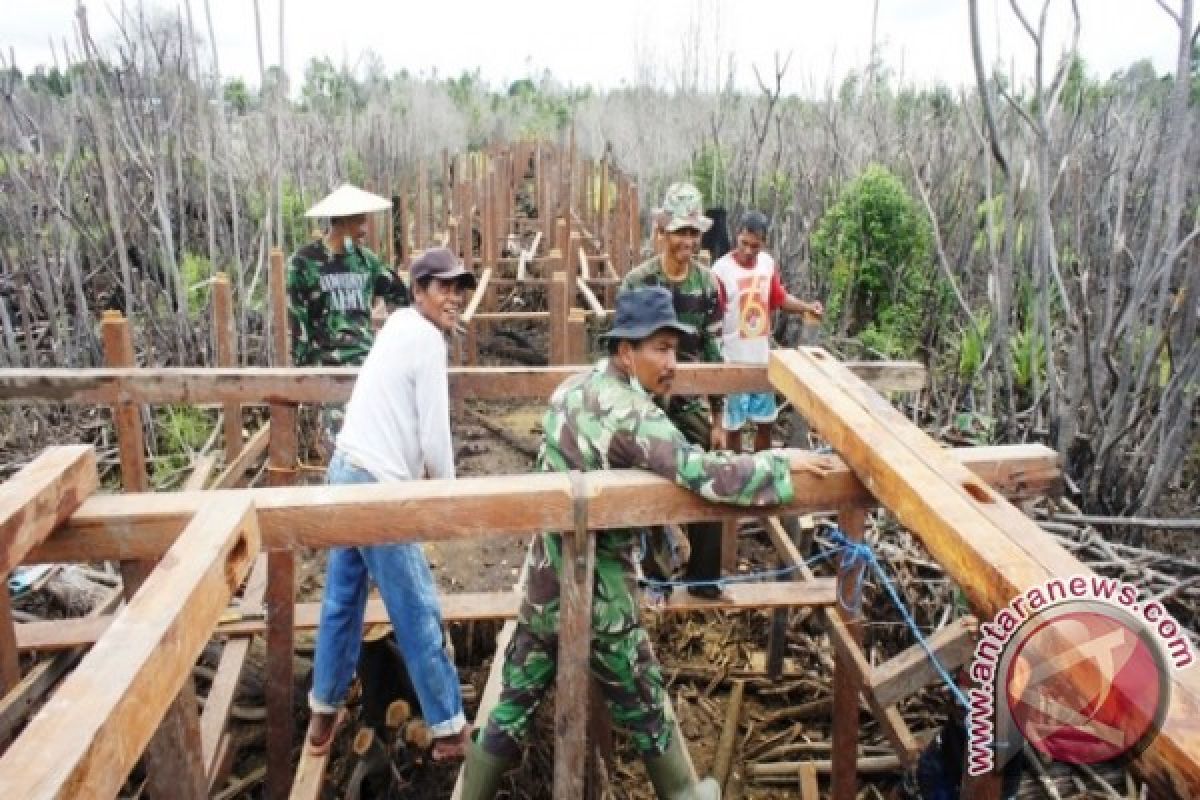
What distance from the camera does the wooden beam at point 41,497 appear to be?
1.42 m

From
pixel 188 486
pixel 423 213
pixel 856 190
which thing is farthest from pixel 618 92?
pixel 188 486

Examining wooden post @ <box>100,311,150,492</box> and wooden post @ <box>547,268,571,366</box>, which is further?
wooden post @ <box>547,268,571,366</box>

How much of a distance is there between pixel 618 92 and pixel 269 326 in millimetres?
22270

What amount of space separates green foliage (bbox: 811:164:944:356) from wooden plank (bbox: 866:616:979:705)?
4144mm

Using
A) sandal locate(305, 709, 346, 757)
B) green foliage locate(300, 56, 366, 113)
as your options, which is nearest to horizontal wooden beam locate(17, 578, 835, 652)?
sandal locate(305, 709, 346, 757)

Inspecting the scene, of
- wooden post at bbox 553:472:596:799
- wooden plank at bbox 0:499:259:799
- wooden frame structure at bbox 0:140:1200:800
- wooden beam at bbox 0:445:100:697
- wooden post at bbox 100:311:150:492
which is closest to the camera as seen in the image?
wooden plank at bbox 0:499:259:799

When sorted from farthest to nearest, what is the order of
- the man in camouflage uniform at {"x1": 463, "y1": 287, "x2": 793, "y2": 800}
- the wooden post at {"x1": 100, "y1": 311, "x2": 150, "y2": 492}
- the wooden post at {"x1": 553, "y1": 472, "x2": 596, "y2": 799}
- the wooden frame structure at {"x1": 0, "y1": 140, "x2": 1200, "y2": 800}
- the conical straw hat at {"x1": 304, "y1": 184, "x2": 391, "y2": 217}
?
the conical straw hat at {"x1": 304, "y1": 184, "x2": 391, "y2": 217} → the wooden post at {"x1": 100, "y1": 311, "x2": 150, "y2": 492} → the man in camouflage uniform at {"x1": 463, "y1": 287, "x2": 793, "y2": 800} → the wooden post at {"x1": 553, "y1": 472, "x2": 596, "y2": 799} → the wooden frame structure at {"x1": 0, "y1": 140, "x2": 1200, "y2": 800}

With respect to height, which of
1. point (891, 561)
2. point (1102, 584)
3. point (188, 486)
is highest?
point (1102, 584)

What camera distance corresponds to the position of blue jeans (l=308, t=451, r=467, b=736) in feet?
8.70

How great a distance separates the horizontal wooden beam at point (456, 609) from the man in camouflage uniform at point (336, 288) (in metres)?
1.06

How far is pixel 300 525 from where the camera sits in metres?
1.63

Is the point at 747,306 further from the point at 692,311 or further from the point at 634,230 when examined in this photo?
the point at 634,230

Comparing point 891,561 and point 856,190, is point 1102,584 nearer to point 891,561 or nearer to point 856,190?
point 891,561

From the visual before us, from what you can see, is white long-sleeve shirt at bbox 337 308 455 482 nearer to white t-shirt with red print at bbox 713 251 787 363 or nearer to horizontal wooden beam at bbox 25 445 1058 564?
horizontal wooden beam at bbox 25 445 1058 564
